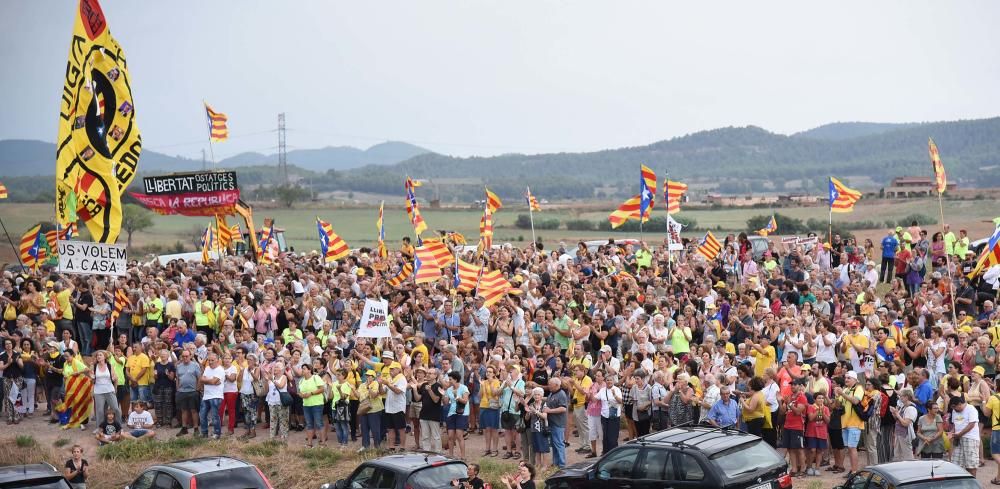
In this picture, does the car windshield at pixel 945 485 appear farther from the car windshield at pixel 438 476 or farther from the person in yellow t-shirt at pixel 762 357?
the person in yellow t-shirt at pixel 762 357

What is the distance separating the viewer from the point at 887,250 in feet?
97.7

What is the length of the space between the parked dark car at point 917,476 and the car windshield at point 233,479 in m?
7.45

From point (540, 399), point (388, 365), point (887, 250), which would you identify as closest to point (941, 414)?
point (540, 399)

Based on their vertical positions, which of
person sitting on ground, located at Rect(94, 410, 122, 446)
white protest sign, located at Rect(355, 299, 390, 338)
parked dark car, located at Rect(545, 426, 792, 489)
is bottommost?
person sitting on ground, located at Rect(94, 410, 122, 446)

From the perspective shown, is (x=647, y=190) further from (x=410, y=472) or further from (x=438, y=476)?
(x=410, y=472)

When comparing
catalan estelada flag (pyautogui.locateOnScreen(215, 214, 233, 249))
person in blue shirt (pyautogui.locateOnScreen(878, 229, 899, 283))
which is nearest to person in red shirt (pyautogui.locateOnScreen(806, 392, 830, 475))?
person in blue shirt (pyautogui.locateOnScreen(878, 229, 899, 283))

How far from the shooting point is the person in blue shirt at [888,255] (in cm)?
2948

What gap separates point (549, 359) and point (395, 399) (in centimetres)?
266

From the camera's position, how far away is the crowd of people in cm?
1652

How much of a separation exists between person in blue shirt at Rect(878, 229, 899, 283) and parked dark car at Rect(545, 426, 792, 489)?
55.1 ft

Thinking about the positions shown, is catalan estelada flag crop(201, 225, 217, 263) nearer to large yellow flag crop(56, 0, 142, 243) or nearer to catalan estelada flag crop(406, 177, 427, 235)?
catalan estelada flag crop(406, 177, 427, 235)

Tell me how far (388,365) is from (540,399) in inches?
123

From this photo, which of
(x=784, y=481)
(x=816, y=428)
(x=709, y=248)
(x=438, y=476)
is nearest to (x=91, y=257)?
(x=438, y=476)

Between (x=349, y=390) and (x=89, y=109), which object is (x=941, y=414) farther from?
(x=89, y=109)
